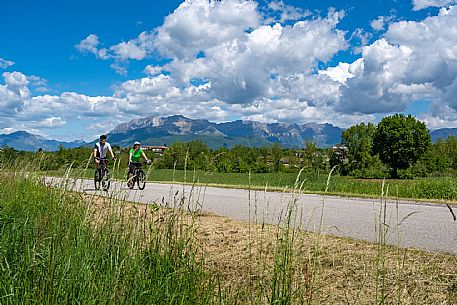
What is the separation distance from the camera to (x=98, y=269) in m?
3.85

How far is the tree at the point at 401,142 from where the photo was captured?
62938 mm

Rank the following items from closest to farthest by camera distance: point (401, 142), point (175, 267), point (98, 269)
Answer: point (98, 269) < point (175, 267) < point (401, 142)

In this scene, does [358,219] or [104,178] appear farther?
[358,219]

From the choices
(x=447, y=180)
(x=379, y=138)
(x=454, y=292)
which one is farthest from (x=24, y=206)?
(x=379, y=138)

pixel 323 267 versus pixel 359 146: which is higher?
pixel 359 146

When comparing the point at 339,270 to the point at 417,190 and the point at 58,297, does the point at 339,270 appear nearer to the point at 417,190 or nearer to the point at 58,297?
the point at 58,297

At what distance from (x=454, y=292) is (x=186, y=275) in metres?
2.96

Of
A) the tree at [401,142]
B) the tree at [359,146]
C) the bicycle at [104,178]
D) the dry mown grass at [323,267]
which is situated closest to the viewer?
the dry mown grass at [323,267]

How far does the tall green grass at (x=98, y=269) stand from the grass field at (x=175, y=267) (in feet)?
0.03

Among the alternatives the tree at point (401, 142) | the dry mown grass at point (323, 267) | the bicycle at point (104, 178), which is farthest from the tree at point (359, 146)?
the dry mown grass at point (323, 267)

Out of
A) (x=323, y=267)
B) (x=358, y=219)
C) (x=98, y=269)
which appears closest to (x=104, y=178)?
(x=98, y=269)

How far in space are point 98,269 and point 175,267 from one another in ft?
2.43

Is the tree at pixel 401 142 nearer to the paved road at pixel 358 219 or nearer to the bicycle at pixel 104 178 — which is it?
the paved road at pixel 358 219

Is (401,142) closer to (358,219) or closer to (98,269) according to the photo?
(358,219)
